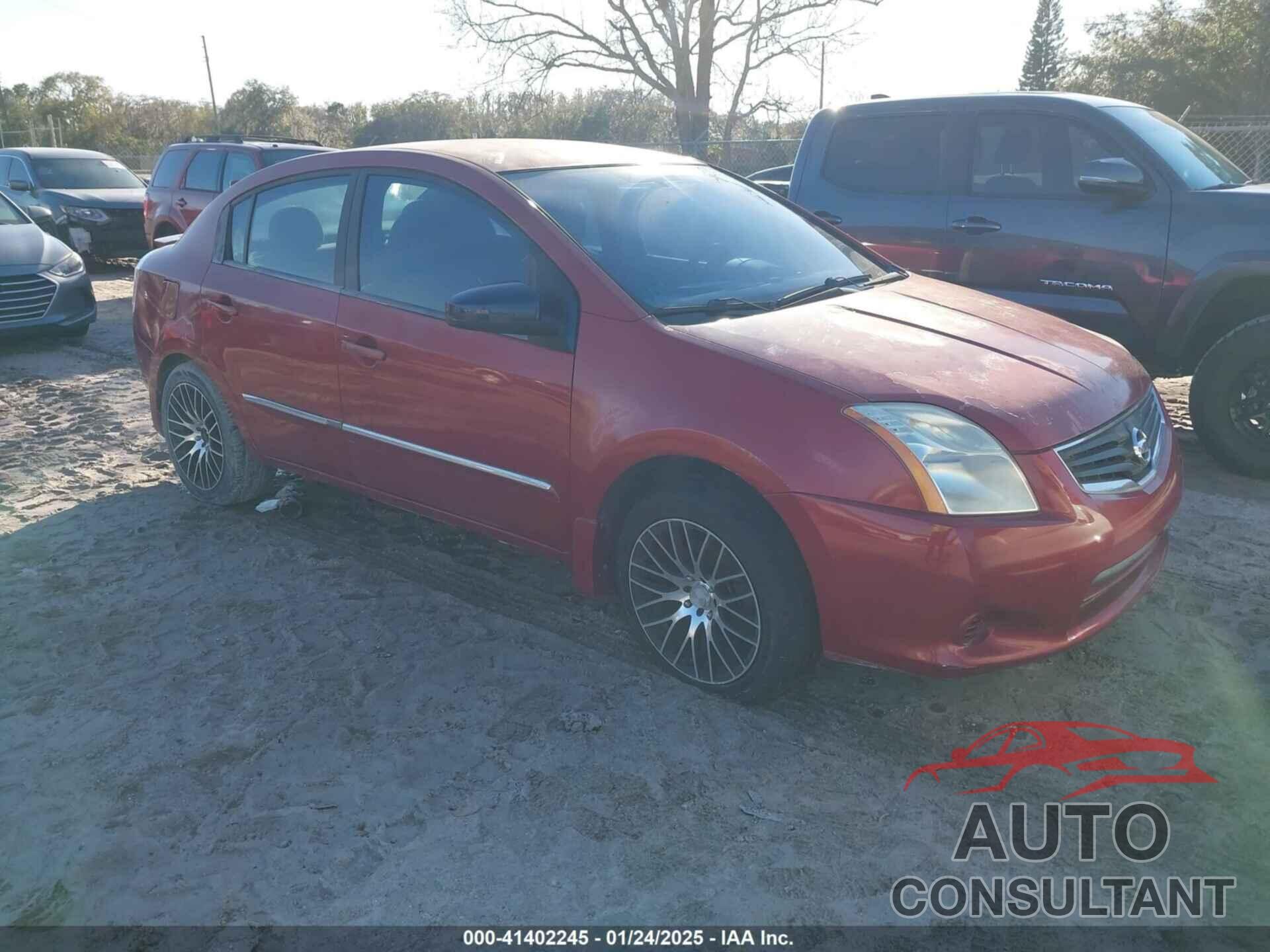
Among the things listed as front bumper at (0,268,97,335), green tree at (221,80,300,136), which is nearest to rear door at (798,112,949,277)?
front bumper at (0,268,97,335)

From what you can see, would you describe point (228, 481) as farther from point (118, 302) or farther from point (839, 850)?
point (118, 302)

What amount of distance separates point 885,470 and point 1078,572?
25.6 inches

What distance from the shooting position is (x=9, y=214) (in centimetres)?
989

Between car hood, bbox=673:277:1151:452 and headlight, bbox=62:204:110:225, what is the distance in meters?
13.1

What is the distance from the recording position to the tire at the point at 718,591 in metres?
3.17

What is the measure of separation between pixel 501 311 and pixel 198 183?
10.4 meters

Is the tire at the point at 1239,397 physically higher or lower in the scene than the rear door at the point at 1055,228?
lower

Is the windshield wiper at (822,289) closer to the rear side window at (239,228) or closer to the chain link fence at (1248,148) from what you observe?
the rear side window at (239,228)

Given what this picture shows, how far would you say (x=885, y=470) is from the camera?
116 inches

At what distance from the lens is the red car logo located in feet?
9.92

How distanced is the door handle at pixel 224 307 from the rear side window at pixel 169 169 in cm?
890

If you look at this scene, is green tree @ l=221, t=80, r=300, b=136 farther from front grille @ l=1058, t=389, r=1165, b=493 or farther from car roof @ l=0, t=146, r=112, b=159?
front grille @ l=1058, t=389, r=1165, b=493

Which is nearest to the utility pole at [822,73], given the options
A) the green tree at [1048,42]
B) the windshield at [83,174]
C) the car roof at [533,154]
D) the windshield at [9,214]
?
the windshield at [83,174]

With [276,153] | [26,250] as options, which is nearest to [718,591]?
[26,250]
